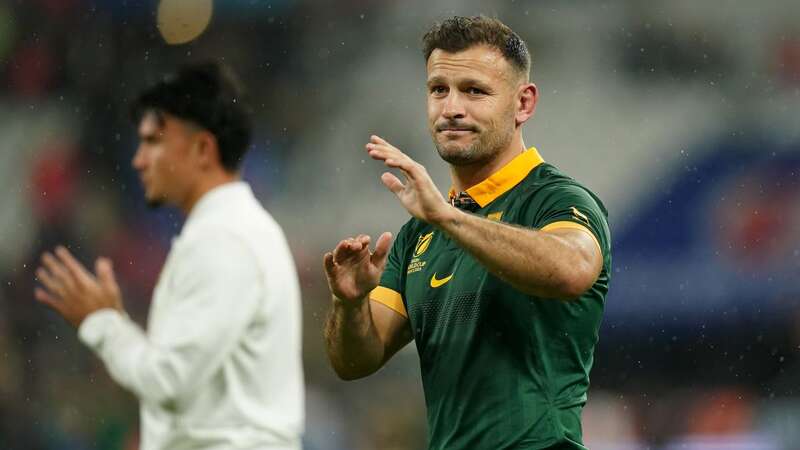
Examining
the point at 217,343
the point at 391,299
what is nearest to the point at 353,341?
the point at 391,299

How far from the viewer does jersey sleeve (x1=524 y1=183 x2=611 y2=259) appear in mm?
3100

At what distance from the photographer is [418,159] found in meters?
7.37

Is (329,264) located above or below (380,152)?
below

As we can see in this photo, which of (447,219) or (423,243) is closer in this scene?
(447,219)

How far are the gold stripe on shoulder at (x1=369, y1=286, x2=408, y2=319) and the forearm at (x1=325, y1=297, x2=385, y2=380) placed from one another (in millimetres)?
83

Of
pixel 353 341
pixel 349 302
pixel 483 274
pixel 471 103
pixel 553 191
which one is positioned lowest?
pixel 353 341

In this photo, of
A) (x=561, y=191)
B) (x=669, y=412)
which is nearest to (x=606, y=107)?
→ (x=669, y=412)

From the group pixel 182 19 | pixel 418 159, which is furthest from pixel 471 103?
pixel 182 19

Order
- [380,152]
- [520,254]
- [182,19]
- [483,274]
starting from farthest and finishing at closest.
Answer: [182,19]
[483,274]
[520,254]
[380,152]

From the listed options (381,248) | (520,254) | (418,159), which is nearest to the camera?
(520,254)

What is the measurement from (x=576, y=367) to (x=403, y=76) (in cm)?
479

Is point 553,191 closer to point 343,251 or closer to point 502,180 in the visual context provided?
point 502,180

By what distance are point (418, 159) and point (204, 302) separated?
16.8 ft

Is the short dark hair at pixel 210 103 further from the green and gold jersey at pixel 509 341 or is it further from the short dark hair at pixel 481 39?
the short dark hair at pixel 481 39
